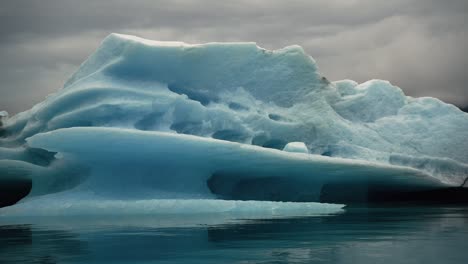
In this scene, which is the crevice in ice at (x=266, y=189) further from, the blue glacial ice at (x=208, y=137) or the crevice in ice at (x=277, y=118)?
the crevice in ice at (x=277, y=118)

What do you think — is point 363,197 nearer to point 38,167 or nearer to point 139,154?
point 139,154

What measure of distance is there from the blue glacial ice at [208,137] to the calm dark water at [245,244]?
609 cm

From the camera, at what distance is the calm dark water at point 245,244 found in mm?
6605

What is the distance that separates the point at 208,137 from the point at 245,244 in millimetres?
11503

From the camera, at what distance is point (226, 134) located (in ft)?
66.7

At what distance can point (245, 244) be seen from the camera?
26.0 ft

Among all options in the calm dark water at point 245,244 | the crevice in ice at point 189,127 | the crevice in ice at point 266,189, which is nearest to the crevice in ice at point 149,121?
the crevice in ice at point 189,127

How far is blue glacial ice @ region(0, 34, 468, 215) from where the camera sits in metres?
17.1

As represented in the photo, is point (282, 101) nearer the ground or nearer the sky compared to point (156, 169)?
nearer the sky

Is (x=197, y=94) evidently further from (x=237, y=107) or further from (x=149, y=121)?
(x=149, y=121)

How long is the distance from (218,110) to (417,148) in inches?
338

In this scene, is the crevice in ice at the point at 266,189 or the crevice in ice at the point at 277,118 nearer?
the crevice in ice at the point at 277,118

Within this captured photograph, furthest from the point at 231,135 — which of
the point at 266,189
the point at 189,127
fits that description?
the point at 266,189

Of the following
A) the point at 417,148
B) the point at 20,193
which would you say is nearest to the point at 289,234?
the point at 417,148
